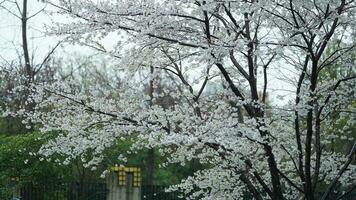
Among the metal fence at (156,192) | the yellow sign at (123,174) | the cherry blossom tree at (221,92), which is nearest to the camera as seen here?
the cherry blossom tree at (221,92)

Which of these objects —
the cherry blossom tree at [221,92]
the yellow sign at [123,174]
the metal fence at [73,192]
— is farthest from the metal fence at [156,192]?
the cherry blossom tree at [221,92]

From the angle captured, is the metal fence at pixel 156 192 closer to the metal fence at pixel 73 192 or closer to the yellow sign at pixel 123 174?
the metal fence at pixel 73 192

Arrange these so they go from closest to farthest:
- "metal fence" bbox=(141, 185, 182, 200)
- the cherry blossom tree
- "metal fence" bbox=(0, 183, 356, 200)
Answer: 1. the cherry blossom tree
2. "metal fence" bbox=(0, 183, 356, 200)
3. "metal fence" bbox=(141, 185, 182, 200)

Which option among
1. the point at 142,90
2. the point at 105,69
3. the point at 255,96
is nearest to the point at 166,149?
the point at 142,90

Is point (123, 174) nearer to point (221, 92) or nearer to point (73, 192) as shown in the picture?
point (73, 192)

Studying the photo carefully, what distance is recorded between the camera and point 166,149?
25.2ft

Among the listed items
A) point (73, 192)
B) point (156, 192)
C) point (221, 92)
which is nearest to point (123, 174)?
point (156, 192)

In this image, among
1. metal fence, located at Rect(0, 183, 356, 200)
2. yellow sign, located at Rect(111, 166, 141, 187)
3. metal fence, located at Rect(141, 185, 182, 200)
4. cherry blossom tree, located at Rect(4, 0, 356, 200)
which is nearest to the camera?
cherry blossom tree, located at Rect(4, 0, 356, 200)

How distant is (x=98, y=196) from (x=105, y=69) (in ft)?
61.0

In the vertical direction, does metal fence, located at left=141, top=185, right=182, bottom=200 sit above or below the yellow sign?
below

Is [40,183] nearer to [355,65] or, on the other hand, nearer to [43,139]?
[43,139]

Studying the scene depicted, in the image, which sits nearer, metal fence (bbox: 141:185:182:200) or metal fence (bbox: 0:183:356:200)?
metal fence (bbox: 0:183:356:200)

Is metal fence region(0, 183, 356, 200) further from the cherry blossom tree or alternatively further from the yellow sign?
the cherry blossom tree

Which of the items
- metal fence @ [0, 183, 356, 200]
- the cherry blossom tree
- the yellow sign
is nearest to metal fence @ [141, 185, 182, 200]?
metal fence @ [0, 183, 356, 200]
